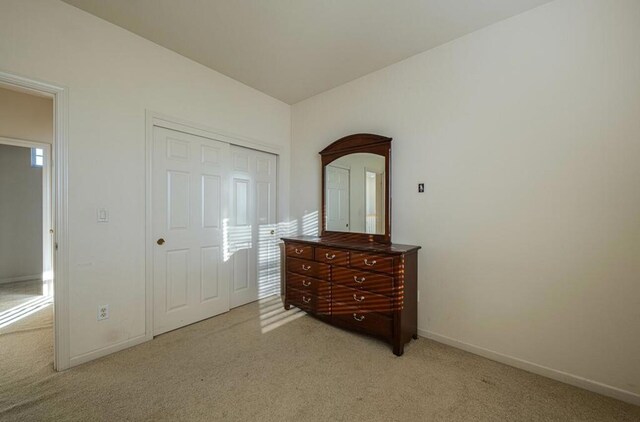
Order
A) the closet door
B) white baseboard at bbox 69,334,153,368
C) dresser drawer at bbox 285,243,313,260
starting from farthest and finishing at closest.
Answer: the closet door → dresser drawer at bbox 285,243,313,260 → white baseboard at bbox 69,334,153,368

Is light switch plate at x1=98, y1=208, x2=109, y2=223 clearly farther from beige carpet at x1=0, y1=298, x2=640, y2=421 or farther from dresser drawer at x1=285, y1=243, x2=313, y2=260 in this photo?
dresser drawer at x1=285, y1=243, x2=313, y2=260

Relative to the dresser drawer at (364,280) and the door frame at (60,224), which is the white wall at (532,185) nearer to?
the dresser drawer at (364,280)

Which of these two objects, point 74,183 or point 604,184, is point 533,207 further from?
point 74,183

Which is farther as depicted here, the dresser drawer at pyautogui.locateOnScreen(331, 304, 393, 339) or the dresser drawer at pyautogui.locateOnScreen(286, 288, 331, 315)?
the dresser drawer at pyautogui.locateOnScreen(286, 288, 331, 315)

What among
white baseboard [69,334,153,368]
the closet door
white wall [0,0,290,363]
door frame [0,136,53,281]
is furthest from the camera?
door frame [0,136,53,281]

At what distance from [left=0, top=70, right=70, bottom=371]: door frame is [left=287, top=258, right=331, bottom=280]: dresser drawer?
1985 millimetres

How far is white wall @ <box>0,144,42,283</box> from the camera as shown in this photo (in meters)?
4.20

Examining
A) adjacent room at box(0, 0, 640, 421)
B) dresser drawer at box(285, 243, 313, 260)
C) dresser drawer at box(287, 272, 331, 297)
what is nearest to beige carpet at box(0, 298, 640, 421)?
adjacent room at box(0, 0, 640, 421)

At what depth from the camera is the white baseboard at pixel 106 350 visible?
207 centimetres

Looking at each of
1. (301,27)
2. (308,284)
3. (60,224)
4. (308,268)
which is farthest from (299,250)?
(301,27)

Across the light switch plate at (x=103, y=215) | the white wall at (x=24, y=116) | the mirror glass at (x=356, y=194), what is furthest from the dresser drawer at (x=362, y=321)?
the white wall at (x=24, y=116)

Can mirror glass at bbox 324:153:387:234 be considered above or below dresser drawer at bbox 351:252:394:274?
above

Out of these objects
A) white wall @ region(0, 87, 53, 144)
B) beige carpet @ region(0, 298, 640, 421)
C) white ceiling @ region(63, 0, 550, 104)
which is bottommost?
beige carpet @ region(0, 298, 640, 421)

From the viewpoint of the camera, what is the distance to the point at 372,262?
2.42 meters
